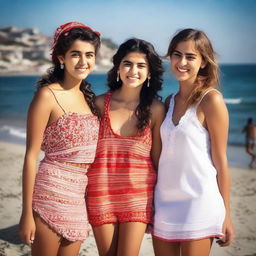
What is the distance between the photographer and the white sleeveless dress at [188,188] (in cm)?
274

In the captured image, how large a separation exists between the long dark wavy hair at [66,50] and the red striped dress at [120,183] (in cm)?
35

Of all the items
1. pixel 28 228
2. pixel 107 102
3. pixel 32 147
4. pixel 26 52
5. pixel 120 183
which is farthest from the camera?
pixel 26 52

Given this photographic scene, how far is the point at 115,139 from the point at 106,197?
0.44m

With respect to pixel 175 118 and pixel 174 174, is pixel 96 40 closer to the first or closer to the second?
pixel 175 118

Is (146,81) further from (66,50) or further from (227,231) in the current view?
(227,231)

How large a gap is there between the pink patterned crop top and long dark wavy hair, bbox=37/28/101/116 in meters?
0.23

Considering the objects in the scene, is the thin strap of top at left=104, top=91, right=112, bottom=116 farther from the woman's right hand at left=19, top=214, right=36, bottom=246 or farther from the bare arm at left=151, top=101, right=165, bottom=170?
the woman's right hand at left=19, top=214, right=36, bottom=246

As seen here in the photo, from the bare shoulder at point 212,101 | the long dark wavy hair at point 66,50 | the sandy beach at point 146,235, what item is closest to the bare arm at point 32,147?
the long dark wavy hair at point 66,50

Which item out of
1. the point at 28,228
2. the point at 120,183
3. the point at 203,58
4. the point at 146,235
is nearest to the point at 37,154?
the point at 28,228

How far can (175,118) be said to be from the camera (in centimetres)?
294

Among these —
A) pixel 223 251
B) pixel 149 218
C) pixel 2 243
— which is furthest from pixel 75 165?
pixel 223 251

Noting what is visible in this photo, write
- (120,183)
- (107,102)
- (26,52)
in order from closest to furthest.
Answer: (120,183) < (107,102) < (26,52)

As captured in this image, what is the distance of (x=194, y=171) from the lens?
278 centimetres

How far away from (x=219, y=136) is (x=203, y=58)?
0.65 meters
